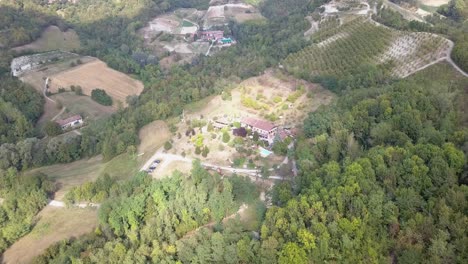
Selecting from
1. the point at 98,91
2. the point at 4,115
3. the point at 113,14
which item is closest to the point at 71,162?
the point at 4,115

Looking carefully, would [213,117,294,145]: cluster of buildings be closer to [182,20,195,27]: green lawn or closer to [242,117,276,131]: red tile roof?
[242,117,276,131]: red tile roof

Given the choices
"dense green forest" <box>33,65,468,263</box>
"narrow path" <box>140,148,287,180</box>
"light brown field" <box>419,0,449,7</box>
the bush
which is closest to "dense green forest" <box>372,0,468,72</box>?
"light brown field" <box>419,0,449,7</box>

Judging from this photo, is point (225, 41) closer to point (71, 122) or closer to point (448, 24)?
point (71, 122)

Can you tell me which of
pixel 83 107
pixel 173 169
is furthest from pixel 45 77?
pixel 173 169

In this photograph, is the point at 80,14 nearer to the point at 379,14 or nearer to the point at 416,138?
the point at 379,14

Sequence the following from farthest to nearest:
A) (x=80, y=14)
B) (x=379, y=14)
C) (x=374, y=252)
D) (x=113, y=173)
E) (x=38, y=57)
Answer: (x=80, y=14), (x=38, y=57), (x=379, y=14), (x=113, y=173), (x=374, y=252)

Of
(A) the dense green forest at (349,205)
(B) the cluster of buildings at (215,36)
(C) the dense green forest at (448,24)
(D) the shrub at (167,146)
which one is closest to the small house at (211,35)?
(B) the cluster of buildings at (215,36)
